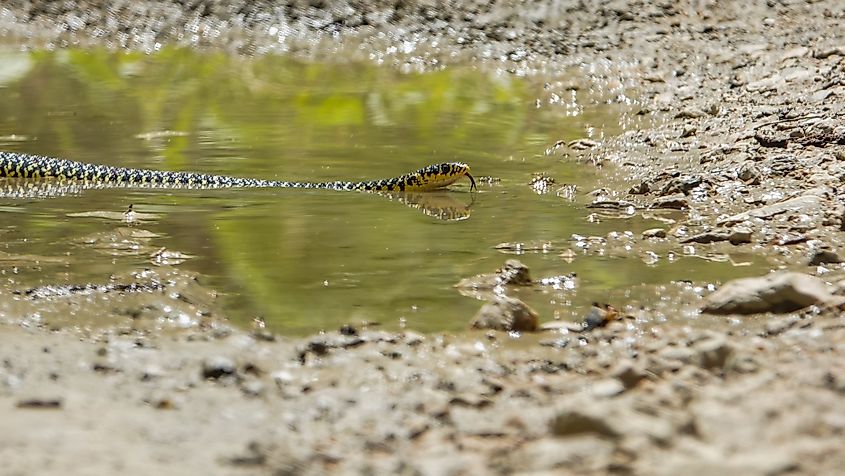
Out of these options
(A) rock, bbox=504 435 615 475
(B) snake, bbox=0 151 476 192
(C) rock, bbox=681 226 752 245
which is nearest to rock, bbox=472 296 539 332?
(A) rock, bbox=504 435 615 475

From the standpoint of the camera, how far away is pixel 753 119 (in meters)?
12.9

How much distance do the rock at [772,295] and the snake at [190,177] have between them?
17.8 ft

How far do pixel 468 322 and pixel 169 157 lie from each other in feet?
24.2

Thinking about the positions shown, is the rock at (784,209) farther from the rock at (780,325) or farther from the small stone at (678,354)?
the small stone at (678,354)

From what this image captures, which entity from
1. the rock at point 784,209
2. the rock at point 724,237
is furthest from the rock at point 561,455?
the rock at point 784,209

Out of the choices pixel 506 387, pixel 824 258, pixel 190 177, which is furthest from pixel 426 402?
pixel 190 177

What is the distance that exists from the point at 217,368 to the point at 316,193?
595 centimetres

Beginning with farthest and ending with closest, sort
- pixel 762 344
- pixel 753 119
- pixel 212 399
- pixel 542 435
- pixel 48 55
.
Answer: pixel 48 55
pixel 753 119
pixel 762 344
pixel 212 399
pixel 542 435

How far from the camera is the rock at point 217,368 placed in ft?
16.6

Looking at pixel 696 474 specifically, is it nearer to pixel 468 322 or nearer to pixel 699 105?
pixel 468 322

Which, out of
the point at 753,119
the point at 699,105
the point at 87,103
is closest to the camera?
the point at 753,119

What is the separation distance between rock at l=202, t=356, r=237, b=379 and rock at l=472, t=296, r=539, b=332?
4.60 ft

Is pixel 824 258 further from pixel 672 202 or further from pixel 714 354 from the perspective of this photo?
pixel 714 354

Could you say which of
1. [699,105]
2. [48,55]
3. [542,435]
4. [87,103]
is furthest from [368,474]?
[48,55]
